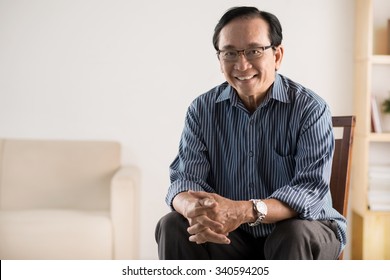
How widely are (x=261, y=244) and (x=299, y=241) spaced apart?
0.19 metres

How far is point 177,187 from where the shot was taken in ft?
4.98

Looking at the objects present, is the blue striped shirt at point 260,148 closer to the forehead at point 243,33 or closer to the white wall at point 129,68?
the forehead at point 243,33

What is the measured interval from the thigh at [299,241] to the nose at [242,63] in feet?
1.21

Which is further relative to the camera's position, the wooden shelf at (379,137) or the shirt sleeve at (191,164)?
the wooden shelf at (379,137)

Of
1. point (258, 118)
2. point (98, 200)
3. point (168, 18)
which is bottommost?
point (98, 200)

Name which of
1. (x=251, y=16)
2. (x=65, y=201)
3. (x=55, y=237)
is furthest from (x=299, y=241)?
(x=65, y=201)

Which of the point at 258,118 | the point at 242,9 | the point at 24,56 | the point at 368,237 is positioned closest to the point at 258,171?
the point at 258,118

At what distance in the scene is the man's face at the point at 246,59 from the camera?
59.2 inches

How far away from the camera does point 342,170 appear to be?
167cm

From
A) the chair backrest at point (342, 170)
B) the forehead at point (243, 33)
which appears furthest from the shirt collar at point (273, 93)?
the chair backrest at point (342, 170)

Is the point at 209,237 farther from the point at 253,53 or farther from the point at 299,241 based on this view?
the point at 253,53
